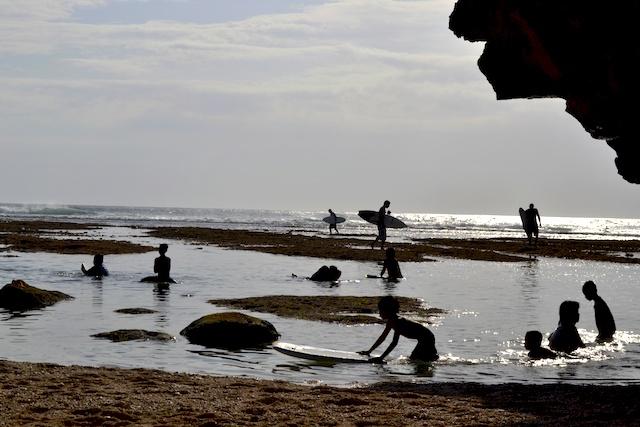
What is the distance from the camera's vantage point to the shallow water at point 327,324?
14.5 meters

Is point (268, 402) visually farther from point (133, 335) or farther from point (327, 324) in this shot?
point (327, 324)

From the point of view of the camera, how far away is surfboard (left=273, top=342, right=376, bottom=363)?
15.1 metres

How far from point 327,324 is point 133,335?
5190mm

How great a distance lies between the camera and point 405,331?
1590 centimetres

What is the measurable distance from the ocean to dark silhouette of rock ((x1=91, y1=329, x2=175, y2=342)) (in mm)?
262

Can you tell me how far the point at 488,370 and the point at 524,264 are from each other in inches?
1167

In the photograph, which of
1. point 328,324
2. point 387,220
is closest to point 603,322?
point 328,324

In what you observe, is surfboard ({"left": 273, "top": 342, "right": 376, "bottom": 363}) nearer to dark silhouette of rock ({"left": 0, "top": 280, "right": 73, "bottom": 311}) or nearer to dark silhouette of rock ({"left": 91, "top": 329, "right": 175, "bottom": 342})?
dark silhouette of rock ({"left": 91, "top": 329, "right": 175, "bottom": 342})

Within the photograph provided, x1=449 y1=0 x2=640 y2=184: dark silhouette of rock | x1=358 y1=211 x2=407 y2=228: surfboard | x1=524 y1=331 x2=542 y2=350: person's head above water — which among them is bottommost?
x1=524 y1=331 x2=542 y2=350: person's head above water

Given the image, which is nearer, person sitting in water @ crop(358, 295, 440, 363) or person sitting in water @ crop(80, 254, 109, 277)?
person sitting in water @ crop(358, 295, 440, 363)

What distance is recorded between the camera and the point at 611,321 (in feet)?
62.0

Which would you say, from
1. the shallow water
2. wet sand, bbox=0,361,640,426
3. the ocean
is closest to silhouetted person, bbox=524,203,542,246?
the ocean

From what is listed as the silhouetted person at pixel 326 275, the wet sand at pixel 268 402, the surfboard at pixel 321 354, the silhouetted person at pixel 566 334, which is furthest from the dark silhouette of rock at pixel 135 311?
the silhouetted person at pixel 326 275

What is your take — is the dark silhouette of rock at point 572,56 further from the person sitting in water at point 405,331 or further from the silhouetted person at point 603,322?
the person sitting in water at point 405,331
